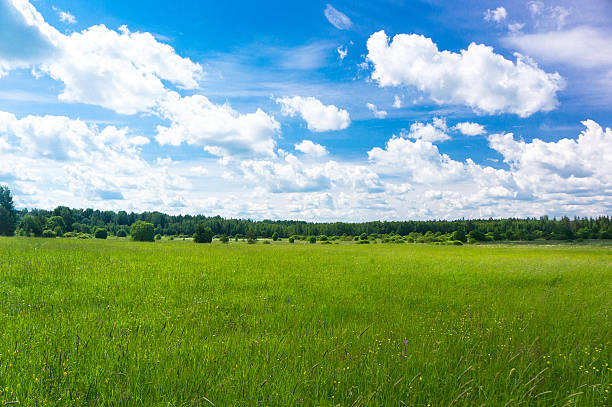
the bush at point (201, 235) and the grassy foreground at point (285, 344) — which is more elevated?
the grassy foreground at point (285, 344)

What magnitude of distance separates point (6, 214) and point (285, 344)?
350 feet

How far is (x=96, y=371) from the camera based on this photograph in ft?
14.5

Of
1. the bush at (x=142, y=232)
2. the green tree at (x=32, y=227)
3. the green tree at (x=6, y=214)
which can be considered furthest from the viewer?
the green tree at (x=6, y=214)

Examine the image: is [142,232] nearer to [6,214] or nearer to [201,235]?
[201,235]

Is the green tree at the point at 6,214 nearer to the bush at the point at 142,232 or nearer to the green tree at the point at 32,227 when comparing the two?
the green tree at the point at 32,227

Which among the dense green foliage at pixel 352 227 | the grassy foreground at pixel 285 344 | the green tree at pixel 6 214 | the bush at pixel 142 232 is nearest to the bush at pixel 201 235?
the bush at pixel 142 232

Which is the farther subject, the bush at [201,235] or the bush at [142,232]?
the bush at [201,235]

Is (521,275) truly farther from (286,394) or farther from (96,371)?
(96,371)

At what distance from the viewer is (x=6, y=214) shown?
80.2 metres

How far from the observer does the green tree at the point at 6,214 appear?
79.6 meters

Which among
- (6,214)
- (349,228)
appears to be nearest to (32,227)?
(6,214)

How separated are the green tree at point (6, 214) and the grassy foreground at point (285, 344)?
93364 mm

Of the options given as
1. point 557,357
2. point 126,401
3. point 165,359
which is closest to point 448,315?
point 557,357

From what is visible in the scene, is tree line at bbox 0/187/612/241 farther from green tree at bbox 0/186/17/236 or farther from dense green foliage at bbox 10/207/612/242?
green tree at bbox 0/186/17/236
